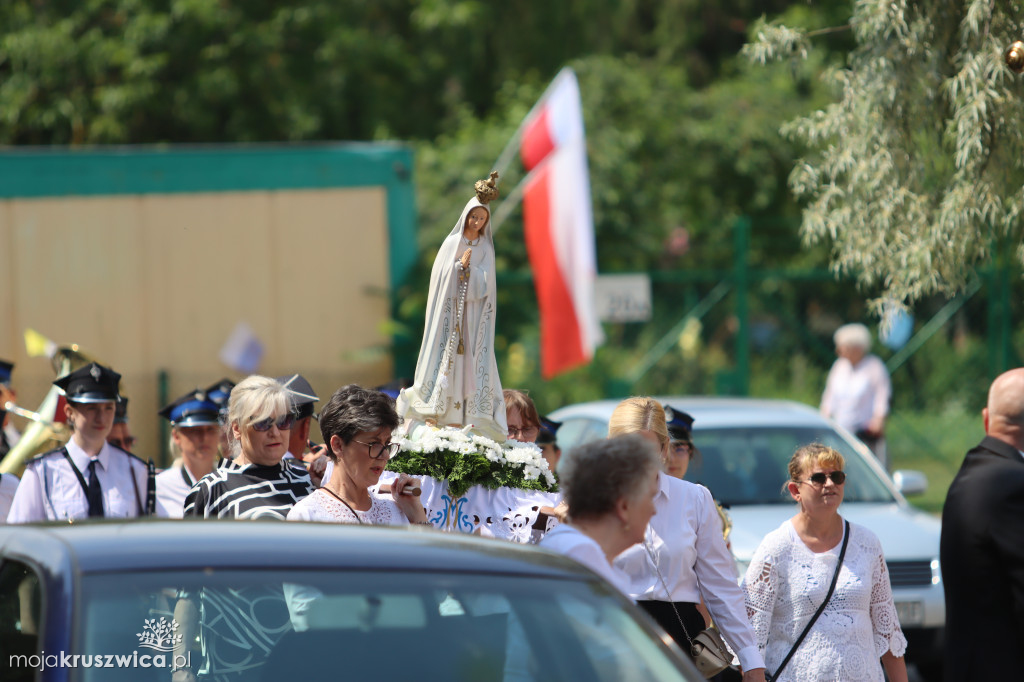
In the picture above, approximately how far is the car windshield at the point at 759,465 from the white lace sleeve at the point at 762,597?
3.25 metres

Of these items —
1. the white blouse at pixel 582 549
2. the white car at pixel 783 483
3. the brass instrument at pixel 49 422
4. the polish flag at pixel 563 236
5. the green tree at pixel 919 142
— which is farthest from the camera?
the polish flag at pixel 563 236

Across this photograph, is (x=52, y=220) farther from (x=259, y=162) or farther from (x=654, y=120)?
(x=654, y=120)

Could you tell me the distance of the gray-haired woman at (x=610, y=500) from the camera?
3.20m

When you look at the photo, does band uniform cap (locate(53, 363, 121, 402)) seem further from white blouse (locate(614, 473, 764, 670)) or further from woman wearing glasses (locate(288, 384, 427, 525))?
white blouse (locate(614, 473, 764, 670))

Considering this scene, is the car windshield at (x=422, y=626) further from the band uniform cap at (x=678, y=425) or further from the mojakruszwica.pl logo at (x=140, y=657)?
the band uniform cap at (x=678, y=425)

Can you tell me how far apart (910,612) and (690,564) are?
3562mm

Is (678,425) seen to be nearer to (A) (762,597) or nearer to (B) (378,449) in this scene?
(A) (762,597)

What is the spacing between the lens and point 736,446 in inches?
342

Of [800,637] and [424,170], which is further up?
[424,170]

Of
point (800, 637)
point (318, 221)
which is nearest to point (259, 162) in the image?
point (318, 221)

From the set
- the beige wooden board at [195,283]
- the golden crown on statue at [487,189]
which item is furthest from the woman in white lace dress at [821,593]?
the beige wooden board at [195,283]

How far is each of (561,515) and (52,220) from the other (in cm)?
1089

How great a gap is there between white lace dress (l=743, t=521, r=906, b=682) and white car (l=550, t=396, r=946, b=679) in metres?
2.36

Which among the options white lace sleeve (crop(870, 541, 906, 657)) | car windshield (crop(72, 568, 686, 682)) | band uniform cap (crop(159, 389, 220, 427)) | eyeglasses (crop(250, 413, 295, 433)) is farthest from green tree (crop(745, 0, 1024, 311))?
car windshield (crop(72, 568, 686, 682))
